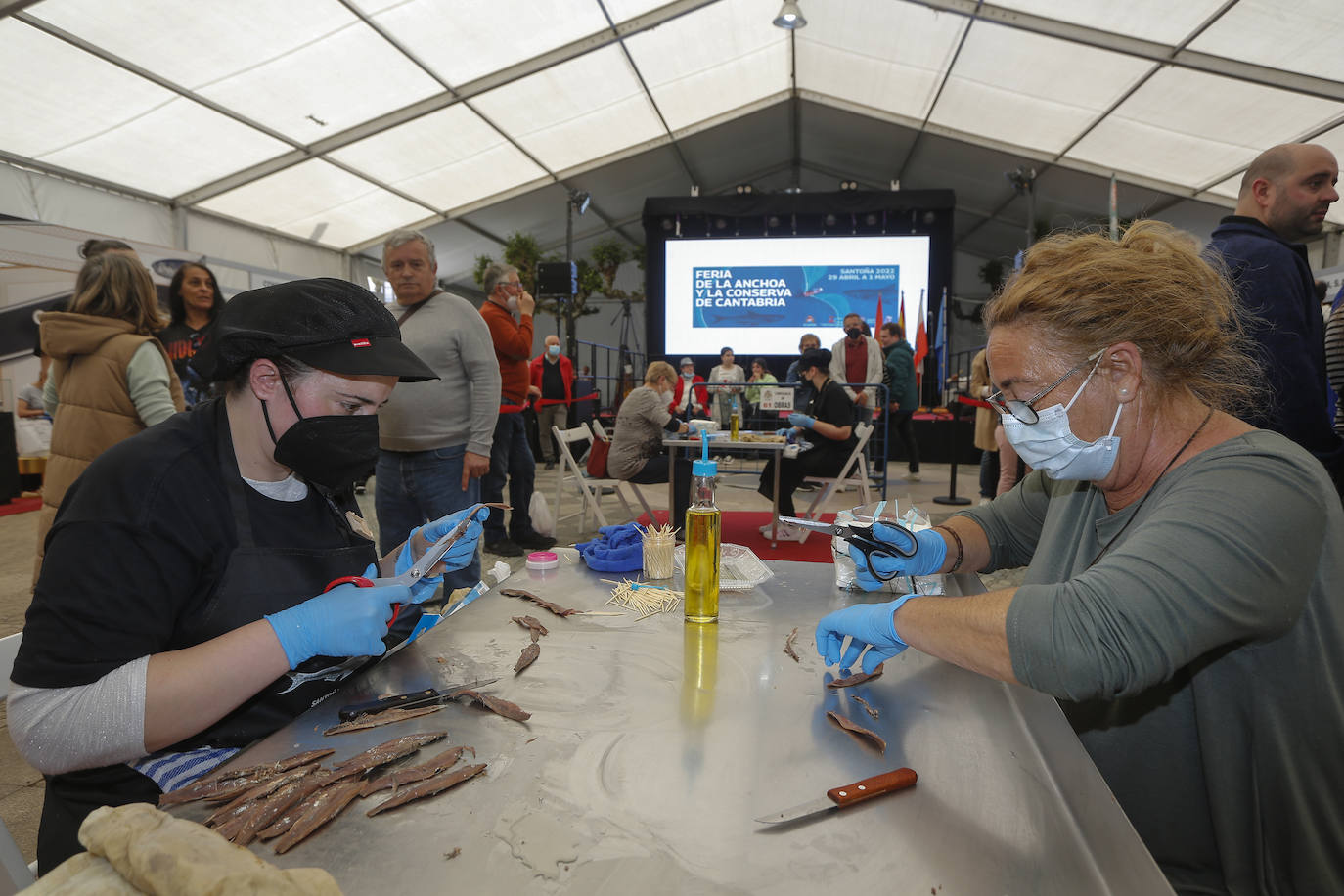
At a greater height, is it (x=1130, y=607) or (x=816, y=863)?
(x=1130, y=607)

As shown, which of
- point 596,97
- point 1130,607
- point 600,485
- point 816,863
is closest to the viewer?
point 816,863

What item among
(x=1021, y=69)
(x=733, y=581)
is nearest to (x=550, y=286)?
(x=1021, y=69)

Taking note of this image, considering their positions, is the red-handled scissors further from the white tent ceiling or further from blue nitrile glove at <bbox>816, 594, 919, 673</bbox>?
the white tent ceiling

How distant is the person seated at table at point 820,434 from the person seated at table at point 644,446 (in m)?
0.80

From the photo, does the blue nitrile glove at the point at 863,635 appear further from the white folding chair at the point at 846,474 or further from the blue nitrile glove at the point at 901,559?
the white folding chair at the point at 846,474

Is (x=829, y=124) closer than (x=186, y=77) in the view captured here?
No

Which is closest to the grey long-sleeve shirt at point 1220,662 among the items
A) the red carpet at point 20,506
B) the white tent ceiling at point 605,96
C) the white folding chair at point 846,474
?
the white folding chair at point 846,474

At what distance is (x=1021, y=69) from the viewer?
8.98 m

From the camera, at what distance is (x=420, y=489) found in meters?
3.06

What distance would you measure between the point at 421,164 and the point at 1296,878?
11.5 meters

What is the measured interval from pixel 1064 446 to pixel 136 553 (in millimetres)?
1382

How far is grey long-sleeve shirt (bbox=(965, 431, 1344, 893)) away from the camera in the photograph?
0.86 meters

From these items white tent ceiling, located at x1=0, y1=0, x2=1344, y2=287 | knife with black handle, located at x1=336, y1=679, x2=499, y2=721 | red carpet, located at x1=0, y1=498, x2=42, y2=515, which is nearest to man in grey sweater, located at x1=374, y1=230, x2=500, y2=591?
knife with black handle, located at x1=336, y1=679, x2=499, y2=721

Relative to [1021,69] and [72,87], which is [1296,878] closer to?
[72,87]
